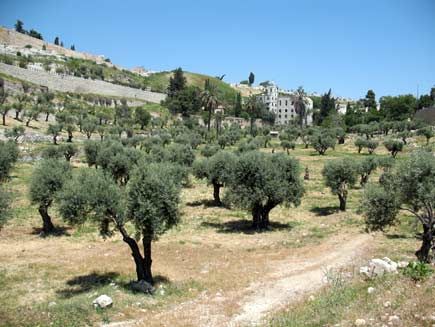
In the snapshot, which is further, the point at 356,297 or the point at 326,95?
the point at 326,95

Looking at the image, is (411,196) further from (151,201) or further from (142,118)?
(142,118)

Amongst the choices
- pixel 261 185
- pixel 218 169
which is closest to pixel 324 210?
pixel 261 185

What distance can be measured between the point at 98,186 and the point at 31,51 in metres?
179

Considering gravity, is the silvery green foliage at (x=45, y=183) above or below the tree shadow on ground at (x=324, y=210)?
above

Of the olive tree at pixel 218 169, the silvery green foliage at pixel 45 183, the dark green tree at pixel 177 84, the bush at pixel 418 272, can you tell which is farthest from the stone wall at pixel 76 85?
the bush at pixel 418 272

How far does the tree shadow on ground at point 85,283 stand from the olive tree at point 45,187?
10423 millimetres

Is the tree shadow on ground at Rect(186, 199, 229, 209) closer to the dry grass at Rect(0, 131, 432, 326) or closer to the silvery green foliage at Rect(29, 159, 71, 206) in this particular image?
the dry grass at Rect(0, 131, 432, 326)

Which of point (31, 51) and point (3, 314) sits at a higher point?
point (31, 51)

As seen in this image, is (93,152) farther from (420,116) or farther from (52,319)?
(420,116)

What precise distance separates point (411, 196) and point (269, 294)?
33.6 feet

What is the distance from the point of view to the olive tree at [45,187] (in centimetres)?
2997

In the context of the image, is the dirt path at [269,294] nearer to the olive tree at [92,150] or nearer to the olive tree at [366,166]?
the olive tree at [366,166]

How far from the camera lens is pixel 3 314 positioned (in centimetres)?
1633

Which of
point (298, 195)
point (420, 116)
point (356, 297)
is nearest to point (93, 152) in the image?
point (298, 195)
